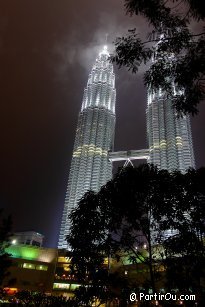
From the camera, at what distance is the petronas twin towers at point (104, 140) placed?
3590 inches

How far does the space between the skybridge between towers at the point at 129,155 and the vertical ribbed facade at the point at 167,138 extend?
3.65m

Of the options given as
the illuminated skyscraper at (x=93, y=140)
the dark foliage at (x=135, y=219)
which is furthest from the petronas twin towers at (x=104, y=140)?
the dark foliage at (x=135, y=219)

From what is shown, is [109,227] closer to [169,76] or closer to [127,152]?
[169,76]

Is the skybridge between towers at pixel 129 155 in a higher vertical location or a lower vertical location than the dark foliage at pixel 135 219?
higher

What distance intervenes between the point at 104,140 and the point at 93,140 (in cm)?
412

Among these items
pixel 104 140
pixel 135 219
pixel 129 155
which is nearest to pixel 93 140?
pixel 104 140

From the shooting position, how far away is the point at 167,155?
299 feet

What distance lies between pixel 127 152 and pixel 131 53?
9379 cm

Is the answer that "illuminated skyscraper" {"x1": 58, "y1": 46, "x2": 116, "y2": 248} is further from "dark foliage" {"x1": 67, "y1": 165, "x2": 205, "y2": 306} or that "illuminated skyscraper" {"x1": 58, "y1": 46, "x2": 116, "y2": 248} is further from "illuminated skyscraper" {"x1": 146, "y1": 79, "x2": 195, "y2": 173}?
"dark foliage" {"x1": 67, "y1": 165, "x2": 205, "y2": 306}

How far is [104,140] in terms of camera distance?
10606 cm

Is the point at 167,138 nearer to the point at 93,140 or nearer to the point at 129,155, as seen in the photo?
the point at 129,155

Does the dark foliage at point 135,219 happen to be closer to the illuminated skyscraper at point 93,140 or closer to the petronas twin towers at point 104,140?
the petronas twin towers at point 104,140

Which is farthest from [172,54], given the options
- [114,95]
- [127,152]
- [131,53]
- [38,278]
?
[114,95]

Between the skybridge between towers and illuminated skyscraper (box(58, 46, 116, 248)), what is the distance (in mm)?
2304
